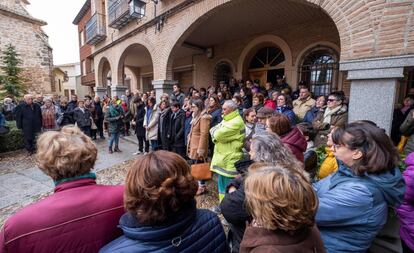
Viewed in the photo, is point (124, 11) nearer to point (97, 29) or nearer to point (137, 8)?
point (137, 8)

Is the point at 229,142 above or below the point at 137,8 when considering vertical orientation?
below

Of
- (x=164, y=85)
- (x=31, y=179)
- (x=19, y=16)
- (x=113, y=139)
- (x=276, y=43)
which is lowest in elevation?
(x=31, y=179)

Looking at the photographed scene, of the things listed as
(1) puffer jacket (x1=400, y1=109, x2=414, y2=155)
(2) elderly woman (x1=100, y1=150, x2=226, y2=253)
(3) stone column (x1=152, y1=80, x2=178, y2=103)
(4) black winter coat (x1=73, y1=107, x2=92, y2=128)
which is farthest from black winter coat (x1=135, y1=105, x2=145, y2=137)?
(1) puffer jacket (x1=400, y1=109, x2=414, y2=155)

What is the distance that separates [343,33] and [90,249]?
4182 mm

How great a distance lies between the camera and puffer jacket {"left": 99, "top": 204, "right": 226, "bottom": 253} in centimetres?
90

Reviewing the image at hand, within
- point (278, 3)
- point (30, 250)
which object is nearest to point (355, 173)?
point (30, 250)

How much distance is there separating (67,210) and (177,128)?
11.4 ft

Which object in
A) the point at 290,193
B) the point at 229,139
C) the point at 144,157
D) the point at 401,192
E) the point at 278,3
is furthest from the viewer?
the point at 278,3

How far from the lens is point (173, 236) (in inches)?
37.2

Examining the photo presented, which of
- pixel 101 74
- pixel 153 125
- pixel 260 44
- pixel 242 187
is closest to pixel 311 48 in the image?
pixel 260 44

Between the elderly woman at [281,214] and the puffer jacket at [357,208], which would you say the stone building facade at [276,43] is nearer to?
the puffer jacket at [357,208]

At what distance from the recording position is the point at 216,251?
1069 mm

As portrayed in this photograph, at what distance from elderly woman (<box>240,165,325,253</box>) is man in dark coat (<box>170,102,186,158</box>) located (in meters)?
3.55

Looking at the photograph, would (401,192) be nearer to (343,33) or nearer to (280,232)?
(280,232)
